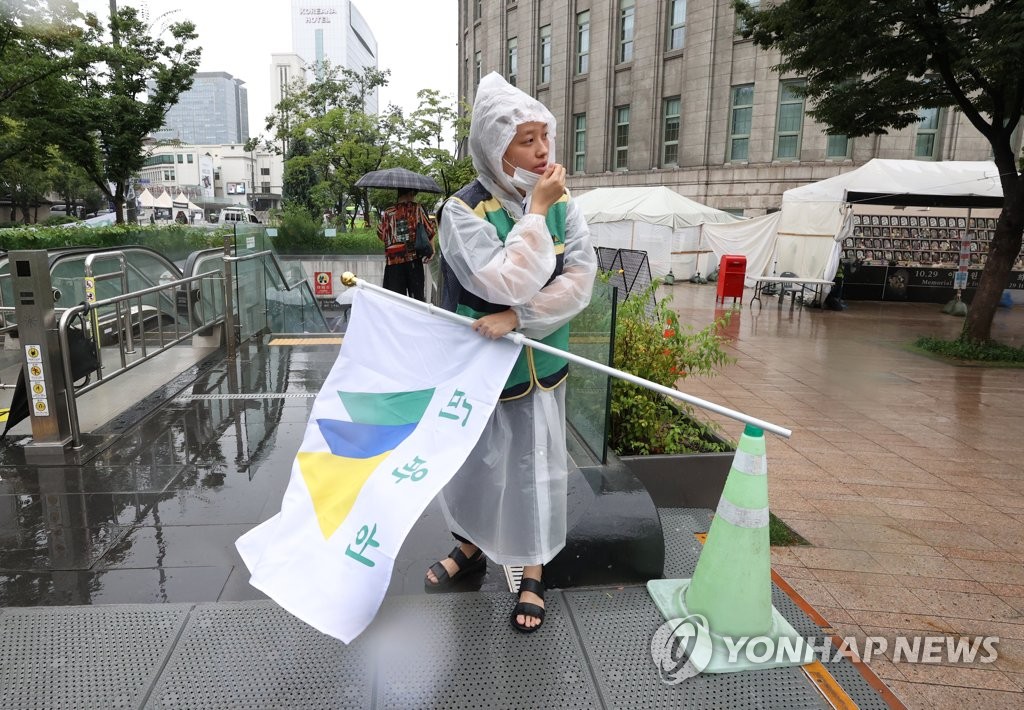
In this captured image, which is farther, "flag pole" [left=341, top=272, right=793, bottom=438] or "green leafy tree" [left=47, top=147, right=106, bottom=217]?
"green leafy tree" [left=47, top=147, right=106, bottom=217]

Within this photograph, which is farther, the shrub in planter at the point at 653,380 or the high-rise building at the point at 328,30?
the high-rise building at the point at 328,30

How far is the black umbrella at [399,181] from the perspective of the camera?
8.50 meters

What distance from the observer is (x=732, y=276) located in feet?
49.0

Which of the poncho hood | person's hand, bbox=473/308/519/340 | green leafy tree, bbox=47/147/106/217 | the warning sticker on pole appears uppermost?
green leafy tree, bbox=47/147/106/217

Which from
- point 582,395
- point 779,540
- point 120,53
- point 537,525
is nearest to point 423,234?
point 582,395

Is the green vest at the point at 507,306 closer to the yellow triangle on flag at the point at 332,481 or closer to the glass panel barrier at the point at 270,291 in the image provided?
the yellow triangle on flag at the point at 332,481

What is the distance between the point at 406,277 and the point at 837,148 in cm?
1916

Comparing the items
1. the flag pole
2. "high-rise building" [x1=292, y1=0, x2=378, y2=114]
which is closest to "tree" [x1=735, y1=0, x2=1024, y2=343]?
the flag pole

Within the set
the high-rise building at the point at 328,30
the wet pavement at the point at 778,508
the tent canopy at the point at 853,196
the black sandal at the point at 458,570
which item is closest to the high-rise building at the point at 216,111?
the high-rise building at the point at 328,30

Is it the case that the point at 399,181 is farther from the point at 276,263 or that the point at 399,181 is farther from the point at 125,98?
the point at 125,98

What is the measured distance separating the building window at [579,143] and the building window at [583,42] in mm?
2055

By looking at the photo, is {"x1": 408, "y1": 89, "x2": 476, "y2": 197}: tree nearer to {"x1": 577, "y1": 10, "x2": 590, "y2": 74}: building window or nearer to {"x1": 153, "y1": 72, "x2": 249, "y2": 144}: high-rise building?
{"x1": 577, "y1": 10, "x2": 590, "y2": 74}: building window

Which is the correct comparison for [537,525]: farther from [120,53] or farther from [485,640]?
[120,53]

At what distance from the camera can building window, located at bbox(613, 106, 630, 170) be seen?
2823cm
